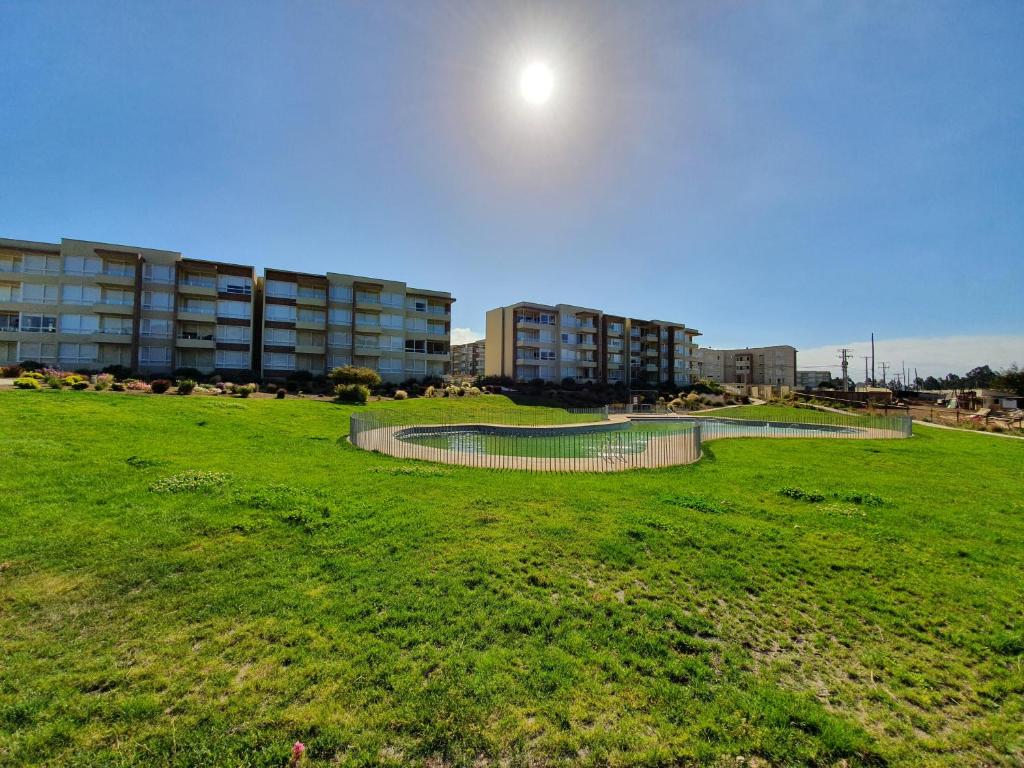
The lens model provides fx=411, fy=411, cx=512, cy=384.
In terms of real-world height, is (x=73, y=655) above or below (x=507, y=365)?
below

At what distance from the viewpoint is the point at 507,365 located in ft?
198

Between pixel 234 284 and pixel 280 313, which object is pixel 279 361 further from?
pixel 234 284

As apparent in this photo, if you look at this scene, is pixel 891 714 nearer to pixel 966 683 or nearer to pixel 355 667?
pixel 966 683

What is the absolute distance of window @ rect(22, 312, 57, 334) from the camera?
121ft

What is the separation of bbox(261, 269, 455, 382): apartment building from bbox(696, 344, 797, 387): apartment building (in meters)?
65.6

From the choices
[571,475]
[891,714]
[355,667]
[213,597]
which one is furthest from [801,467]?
[213,597]

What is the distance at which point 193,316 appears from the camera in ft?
135

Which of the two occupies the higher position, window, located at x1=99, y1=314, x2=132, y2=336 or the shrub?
window, located at x1=99, y1=314, x2=132, y2=336

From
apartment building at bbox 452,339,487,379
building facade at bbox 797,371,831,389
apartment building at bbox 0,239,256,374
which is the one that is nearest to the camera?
apartment building at bbox 0,239,256,374

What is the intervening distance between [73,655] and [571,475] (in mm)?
9980

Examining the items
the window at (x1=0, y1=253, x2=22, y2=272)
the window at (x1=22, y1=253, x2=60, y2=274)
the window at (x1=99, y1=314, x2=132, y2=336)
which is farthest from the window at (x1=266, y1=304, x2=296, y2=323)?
the window at (x1=0, y1=253, x2=22, y2=272)

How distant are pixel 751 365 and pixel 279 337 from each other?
102 metres

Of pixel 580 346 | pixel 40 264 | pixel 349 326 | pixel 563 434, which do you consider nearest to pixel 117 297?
pixel 40 264

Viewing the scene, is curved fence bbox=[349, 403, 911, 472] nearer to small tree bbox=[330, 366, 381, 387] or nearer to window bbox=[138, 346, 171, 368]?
small tree bbox=[330, 366, 381, 387]
